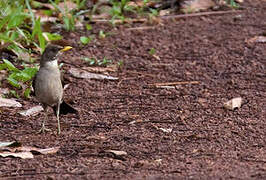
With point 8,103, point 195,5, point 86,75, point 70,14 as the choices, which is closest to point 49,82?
point 8,103

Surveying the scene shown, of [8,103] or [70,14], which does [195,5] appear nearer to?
[70,14]

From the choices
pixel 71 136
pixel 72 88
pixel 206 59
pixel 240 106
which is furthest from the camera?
pixel 206 59

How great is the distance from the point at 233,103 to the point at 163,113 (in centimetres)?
72

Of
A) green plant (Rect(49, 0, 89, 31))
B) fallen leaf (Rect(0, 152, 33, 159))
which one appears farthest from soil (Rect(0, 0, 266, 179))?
green plant (Rect(49, 0, 89, 31))

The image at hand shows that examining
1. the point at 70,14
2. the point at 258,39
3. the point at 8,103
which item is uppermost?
the point at 70,14

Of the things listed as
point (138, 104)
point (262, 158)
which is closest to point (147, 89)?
point (138, 104)

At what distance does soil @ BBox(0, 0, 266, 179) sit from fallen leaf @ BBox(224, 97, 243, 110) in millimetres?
64

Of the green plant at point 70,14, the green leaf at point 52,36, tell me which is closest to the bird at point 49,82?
the green leaf at point 52,36

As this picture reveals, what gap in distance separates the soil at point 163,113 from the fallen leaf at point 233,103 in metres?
0.06

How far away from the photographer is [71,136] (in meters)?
5.18

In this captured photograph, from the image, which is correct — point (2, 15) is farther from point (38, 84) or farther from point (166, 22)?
point (166, 22)

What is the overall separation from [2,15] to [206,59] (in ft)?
8.20

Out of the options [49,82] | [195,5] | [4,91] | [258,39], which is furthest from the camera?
[195,5]

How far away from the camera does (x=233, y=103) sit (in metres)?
6.04
